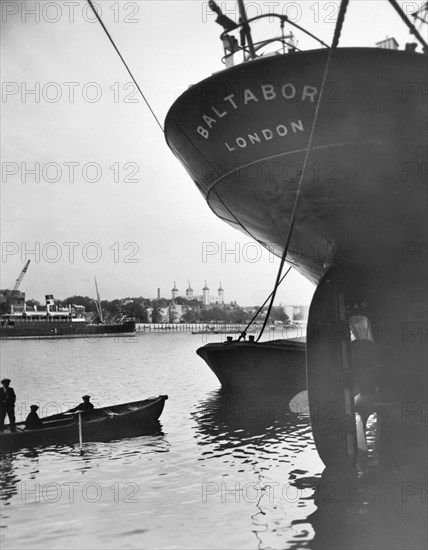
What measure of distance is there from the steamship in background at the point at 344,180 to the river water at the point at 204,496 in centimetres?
95

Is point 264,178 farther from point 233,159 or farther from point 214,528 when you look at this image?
point 214,528

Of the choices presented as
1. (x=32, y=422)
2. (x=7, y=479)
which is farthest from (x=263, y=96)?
(x=32, y=422)

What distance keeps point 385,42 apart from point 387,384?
535cm

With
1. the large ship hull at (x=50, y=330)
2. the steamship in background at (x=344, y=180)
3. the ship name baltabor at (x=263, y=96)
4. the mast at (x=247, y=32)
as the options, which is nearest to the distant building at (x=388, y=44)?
the steamship in background at (x=344, y=180)

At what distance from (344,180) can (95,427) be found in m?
8.84

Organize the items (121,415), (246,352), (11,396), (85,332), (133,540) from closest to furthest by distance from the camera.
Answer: (133,540), (11,396), (121,415), (246,352), (85,332)

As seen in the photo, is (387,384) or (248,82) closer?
(248,82)

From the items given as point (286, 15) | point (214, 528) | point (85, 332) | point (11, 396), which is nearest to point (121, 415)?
point (11, 396)

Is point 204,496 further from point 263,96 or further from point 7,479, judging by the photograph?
point 263,96

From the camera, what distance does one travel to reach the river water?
7148 millimetres

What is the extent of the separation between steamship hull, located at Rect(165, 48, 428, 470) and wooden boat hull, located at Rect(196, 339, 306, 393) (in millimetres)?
10823

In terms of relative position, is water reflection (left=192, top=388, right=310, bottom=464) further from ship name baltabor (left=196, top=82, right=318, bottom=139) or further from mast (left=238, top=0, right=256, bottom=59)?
mast (left=238, top=0, right=256, bottom=59)

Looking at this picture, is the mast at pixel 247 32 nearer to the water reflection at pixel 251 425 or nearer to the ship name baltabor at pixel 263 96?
the ship name baltabor at pixel 263 96

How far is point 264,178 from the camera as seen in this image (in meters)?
8.88
